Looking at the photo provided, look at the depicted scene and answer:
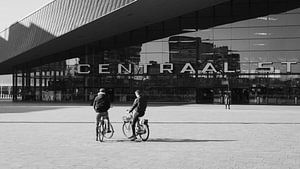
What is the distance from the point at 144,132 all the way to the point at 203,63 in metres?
29.5

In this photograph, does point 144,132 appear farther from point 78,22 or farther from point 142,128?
point 78,22

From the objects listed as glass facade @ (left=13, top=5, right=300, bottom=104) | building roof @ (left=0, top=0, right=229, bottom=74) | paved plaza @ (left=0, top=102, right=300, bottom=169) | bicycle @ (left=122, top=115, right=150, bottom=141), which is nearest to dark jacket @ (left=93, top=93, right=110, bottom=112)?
bicycle @ (left=122, top=115, right=150, bottom=141)

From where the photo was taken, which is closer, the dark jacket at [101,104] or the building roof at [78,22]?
the dark jacket at [101,104]

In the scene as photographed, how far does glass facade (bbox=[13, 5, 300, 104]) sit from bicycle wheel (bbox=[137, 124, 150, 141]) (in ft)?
93.6

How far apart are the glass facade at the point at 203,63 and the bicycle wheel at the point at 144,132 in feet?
93.6

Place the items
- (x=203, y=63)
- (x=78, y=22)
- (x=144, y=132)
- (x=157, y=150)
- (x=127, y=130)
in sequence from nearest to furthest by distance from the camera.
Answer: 1. (x=157, y=150)
2. (x=144, y=132)
3. (x=127, y=130)
4. (x=78, y=22)
5. (x=203, y=63)

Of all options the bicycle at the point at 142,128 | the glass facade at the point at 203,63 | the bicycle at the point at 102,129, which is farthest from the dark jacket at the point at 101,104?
the glass facade at the point at 203,63

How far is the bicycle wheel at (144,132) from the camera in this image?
13742 millimetres

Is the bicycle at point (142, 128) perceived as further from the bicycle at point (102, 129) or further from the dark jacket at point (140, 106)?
the bicycle at point (102, 129)

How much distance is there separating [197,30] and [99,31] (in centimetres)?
892

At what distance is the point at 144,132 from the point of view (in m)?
13.8

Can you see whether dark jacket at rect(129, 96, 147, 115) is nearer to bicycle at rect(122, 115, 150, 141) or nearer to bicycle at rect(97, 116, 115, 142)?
bicycle at rect(122, 115, 150, 141)

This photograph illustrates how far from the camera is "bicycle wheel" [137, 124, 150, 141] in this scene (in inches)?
541

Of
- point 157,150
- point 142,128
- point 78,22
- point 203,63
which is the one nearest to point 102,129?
point 142,128
